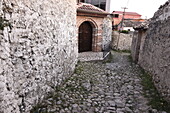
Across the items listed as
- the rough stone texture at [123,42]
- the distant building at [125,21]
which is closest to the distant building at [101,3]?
the distant building at [125,21]

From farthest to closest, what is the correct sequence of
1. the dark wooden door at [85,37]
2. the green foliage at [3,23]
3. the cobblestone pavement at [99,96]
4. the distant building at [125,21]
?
the distant building at [125,21], the dark wooden door at [85,37], the cobblestone pavement at [99,96], the green foliage at [3,23]

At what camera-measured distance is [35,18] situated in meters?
2.29

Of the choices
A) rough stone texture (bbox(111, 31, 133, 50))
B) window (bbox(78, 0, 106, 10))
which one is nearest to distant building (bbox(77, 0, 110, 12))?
window (bbox(78, 0, 106, 10))

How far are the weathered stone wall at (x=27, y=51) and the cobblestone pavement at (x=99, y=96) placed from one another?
55cm

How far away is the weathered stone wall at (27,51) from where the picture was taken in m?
1.69

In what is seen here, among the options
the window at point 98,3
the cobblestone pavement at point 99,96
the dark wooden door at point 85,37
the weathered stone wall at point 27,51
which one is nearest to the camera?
the weathered stone wall at point 27,51

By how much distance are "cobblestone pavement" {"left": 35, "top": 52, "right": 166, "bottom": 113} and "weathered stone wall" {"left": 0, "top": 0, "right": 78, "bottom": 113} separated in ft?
1.81

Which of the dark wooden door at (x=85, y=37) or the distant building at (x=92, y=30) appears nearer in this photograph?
the distant building at (x=92, y=30)

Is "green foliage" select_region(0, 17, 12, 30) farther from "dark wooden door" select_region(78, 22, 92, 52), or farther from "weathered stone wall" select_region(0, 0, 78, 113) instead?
"dark wooden door" select_region(78, 22, 92, 52)

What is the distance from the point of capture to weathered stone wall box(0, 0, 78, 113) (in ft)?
5.56

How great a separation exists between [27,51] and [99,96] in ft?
7.91

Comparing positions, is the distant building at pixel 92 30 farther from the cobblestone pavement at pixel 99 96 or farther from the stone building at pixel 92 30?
the cobblestone pavement at pixel 99 96

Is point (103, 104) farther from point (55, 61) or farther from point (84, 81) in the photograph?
point (55, 61)

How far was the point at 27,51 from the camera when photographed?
84.8 inches
